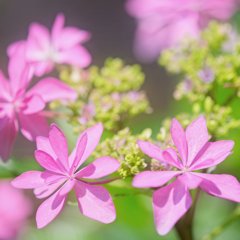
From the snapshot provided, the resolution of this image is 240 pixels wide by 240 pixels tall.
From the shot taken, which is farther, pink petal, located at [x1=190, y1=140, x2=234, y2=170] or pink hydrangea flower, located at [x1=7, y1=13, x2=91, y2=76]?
pink hydrangea flower, located at [x1=7, y1=13, x2=91, y2=76]

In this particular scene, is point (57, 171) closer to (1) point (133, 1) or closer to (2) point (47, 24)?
(1) point (133, 1)

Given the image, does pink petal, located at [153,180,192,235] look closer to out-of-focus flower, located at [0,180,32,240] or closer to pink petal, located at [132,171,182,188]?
pink petal, located at [132,171,182,188]

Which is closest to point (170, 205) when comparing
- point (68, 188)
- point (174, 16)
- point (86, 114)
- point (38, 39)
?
point (68, 188)

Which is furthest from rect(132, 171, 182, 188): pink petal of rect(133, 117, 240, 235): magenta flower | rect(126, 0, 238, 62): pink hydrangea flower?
rect(126, 0, 238, 62): pink hydrangea flower

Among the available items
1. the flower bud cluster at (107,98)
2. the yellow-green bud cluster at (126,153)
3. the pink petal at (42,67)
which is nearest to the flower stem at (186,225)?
the yellow-green bud cluster at (126,153)

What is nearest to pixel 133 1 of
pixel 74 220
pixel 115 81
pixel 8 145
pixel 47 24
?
pixel 115 81

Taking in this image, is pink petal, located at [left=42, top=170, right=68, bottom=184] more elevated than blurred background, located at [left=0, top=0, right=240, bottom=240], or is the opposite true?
pink petal, located at [left=42, top=170, right=68, bottom=184]

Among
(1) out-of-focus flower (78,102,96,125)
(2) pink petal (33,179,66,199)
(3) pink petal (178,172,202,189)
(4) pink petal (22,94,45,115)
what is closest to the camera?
(3) pink petal (178,172,202,189)

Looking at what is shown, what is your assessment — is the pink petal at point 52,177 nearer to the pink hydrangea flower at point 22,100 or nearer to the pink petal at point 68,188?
the pink petal at point 68,188
